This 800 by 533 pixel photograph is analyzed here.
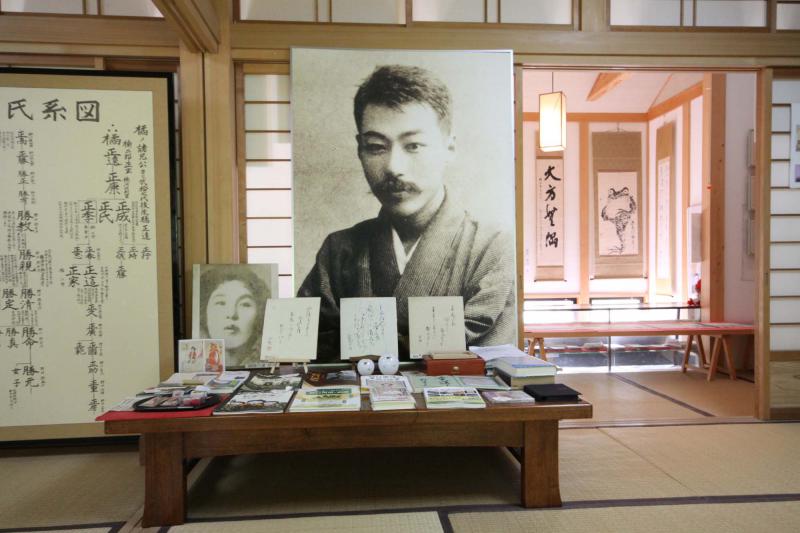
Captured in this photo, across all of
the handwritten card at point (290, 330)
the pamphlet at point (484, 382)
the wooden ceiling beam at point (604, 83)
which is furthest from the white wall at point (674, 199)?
the handwritten card at point (290, 330)

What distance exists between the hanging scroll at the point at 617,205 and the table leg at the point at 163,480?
20.2 feet

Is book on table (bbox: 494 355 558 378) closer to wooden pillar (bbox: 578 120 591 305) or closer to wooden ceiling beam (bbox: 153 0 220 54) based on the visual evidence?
wooden ceiling beam (bbox: 153 0 220 54)

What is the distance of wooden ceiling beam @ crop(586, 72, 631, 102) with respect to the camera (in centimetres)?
604

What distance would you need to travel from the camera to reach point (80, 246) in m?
2.78

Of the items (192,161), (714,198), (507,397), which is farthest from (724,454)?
(192,161)

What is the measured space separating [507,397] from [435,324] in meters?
0.78

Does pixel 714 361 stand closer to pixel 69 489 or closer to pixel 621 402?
pixel 621 402

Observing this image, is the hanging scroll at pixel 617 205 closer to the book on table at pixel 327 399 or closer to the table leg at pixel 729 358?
the table leg at pixel 729 358

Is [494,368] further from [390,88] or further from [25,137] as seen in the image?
[25,137]

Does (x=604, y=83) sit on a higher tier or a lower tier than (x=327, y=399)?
higher

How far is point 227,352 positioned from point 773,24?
4241 mm

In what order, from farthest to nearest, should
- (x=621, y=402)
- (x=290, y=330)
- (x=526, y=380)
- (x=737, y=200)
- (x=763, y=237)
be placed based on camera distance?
(x=737, y=200) < (x=621, y=402) < (x=763, y=237) < (x=290, y=330) < (x=526, y=380)

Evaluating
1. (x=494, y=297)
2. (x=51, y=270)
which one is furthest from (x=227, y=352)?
(x=494, y=297)

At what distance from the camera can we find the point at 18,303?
2754mm
